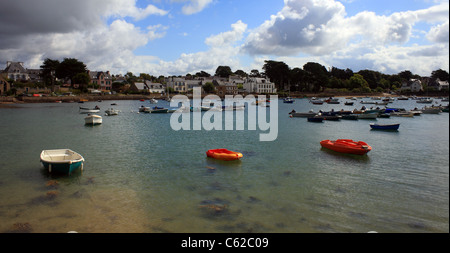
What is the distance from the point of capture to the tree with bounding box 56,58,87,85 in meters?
141

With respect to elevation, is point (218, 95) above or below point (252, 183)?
above

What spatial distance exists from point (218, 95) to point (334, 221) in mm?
147573

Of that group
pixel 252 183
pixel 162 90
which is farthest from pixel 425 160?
pixel 162 90

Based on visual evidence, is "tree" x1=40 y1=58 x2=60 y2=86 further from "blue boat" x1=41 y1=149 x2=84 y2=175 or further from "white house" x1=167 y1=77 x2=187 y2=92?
"blue boat" x1=41 y1=149 x2=84 y2=175

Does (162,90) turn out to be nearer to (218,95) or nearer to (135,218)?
(218,95)

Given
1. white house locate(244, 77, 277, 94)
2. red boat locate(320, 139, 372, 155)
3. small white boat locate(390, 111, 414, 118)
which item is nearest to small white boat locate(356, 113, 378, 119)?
small white boat locate(390, 111, 414, 118)

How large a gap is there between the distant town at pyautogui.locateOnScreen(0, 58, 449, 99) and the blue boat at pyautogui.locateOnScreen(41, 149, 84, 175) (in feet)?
372

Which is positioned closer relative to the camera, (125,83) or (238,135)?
(238,135)

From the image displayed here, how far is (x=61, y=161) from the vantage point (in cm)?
2022

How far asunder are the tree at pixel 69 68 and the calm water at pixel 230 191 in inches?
4946

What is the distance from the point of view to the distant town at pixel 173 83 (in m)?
137

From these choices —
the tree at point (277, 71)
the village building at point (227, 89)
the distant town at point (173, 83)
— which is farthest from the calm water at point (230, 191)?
the tree at point (277, 71)

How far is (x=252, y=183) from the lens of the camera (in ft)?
64.1

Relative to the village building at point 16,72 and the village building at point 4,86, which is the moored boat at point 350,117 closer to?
the village building at point 4,86
